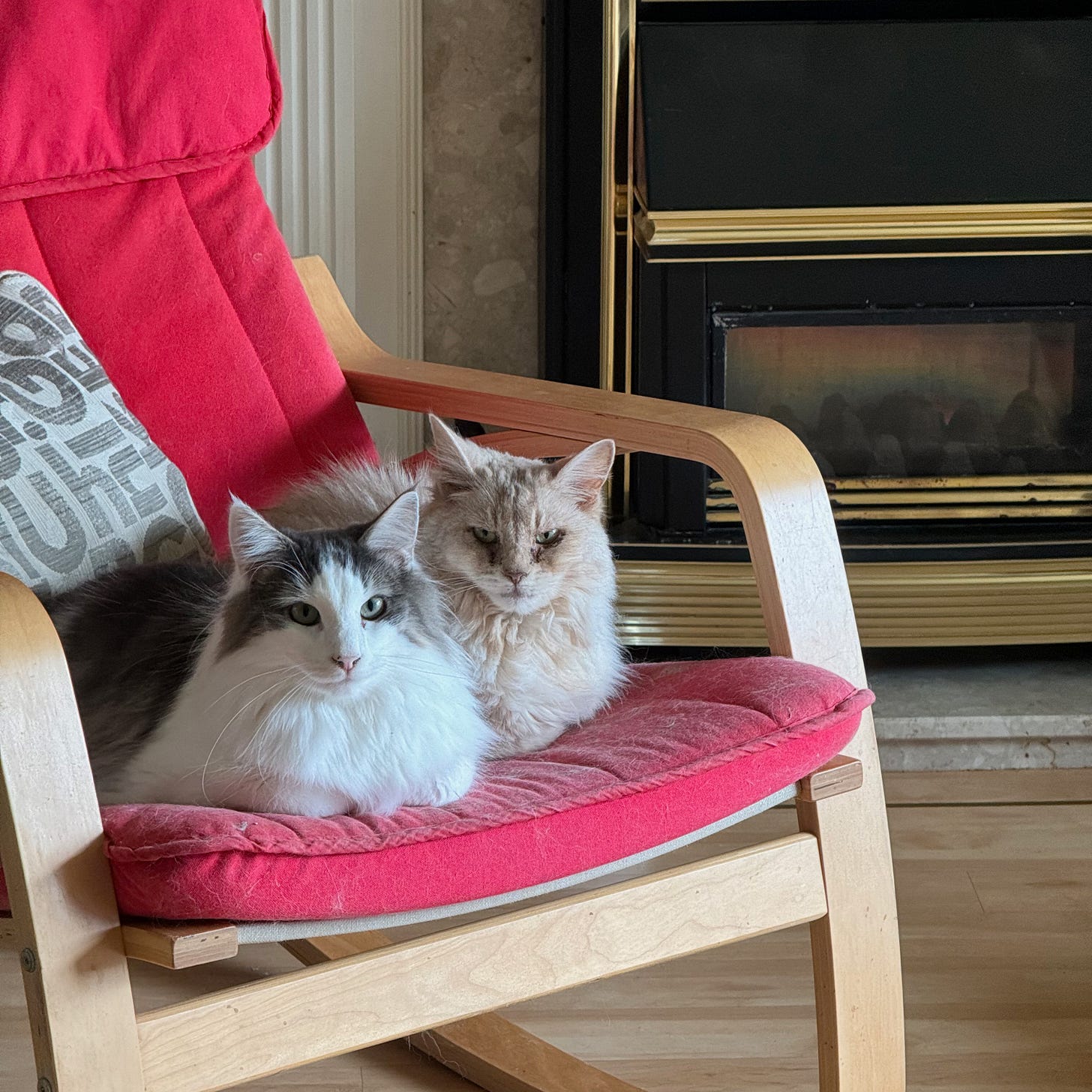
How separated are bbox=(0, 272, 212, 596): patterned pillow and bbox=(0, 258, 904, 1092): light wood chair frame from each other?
294mm

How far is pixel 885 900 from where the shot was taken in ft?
3.90

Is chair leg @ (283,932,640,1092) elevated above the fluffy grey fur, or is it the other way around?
the fluffy grey fur

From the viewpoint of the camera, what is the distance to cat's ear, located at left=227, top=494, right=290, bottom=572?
97 centimetres

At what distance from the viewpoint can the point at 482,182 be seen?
2.27 metres

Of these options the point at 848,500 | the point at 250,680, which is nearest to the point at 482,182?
the point at 848,500

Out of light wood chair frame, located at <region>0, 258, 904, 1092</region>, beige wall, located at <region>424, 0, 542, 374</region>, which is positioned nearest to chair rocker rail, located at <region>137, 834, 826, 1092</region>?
light wood chair frame, located at <region>0, 258, 904, 1092</region>

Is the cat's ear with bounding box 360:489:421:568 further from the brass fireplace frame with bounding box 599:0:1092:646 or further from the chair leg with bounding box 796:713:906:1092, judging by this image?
the brass fireplace frame with bounding box 599:0:1092:646

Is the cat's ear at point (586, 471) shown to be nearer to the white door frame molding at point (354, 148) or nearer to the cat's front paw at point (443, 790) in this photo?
the cat's front paw at point (443, 790)

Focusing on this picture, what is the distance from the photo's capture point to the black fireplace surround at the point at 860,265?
198 cm

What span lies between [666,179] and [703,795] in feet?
3.90

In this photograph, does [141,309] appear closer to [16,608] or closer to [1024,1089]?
[16,608]

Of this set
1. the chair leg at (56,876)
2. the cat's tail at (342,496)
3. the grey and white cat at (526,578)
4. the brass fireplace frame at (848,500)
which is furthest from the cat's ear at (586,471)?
the brass fireplace frame at (848,500)

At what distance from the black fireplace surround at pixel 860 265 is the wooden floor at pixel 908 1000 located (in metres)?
0.53

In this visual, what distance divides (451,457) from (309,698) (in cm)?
34
